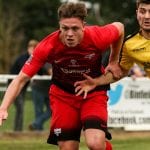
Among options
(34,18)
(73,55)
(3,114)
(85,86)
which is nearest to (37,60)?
(73,55)

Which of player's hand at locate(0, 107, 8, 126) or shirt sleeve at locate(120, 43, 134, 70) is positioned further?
shirt sleeve at locate(120, 43, 134, 70)

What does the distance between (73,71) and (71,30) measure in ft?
1.97

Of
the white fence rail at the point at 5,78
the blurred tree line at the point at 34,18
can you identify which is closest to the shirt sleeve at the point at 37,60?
the white fence rail at the point at 5,78

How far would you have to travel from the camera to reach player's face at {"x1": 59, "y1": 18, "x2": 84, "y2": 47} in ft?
25.9

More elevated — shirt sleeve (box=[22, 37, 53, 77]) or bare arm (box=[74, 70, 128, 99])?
shirt sleeve (box=[22, 37, 53, 77])

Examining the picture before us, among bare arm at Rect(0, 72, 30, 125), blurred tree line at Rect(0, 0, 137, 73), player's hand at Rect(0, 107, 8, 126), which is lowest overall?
blurred tree line at Rect(0, 0, 137, 73)

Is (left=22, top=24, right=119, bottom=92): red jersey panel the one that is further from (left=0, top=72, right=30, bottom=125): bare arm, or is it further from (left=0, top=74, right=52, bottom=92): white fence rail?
(left=0, top=74, right=52, bottom=92): white fence rail

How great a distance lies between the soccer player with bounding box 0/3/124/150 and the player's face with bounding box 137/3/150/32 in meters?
0.46

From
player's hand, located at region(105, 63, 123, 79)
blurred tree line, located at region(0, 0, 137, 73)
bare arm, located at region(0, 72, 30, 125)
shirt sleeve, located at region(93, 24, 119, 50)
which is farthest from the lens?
blurred tree line, located at region(0, 0, 137, 73)

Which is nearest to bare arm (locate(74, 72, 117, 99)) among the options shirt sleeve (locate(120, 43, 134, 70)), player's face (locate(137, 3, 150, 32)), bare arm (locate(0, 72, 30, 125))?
shirt sleeve (locate(120, 43, 134, 70))

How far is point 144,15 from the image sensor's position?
26.1 feet

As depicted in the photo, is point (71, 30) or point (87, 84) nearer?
point (71, 30)

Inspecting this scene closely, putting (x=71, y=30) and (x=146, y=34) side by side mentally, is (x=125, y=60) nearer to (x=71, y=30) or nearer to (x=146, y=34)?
(x=146, y=34)

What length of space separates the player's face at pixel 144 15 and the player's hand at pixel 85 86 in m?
0.89
